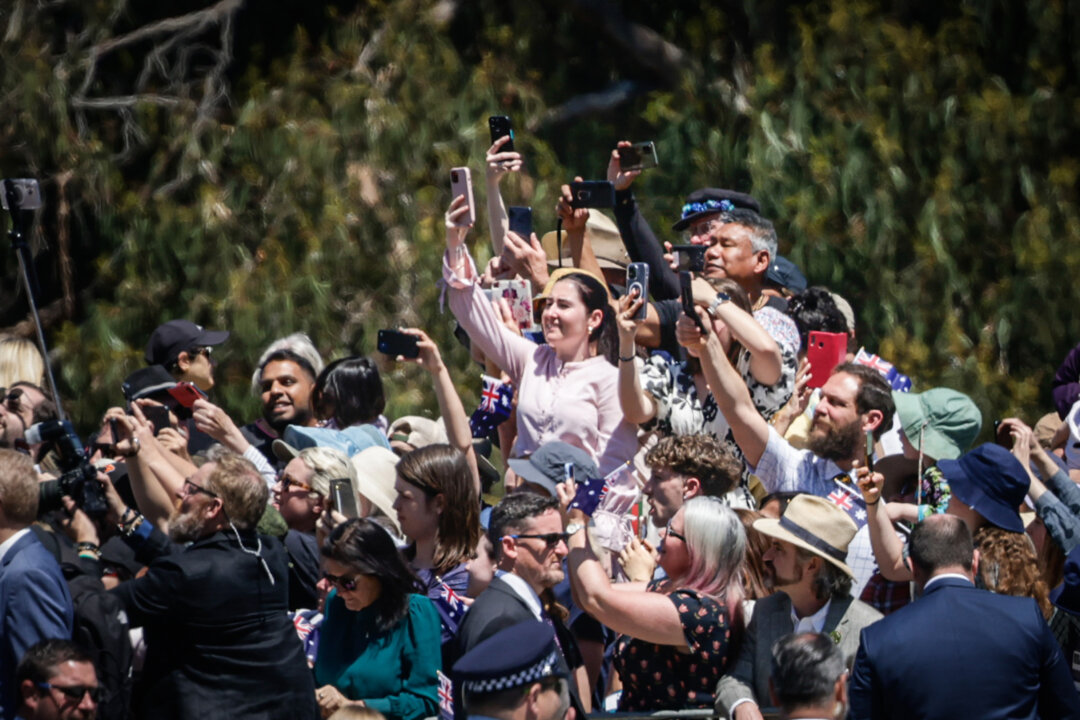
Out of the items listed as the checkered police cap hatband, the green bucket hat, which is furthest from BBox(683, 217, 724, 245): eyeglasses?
the checkered police cap hatband

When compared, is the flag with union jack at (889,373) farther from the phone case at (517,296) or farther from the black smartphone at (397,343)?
the black smartphone at (397,343)

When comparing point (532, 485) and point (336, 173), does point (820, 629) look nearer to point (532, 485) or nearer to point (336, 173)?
point (532, 485)

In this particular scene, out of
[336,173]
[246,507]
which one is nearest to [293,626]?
[246,507]

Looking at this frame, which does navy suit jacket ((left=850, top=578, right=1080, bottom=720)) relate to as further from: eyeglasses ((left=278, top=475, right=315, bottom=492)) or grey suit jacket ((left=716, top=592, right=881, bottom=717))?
eyeglasses ((left=278, top=475, right=315, bottom=492))

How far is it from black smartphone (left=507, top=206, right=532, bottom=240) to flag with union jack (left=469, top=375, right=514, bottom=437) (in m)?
0.64

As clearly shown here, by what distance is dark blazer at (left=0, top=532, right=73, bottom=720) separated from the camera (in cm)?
529

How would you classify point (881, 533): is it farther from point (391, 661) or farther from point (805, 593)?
point (391, 661)

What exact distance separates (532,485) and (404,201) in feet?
19.2

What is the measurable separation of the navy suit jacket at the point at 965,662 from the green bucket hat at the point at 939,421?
1.45m

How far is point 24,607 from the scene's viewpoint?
530 cm

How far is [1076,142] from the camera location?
1055cm

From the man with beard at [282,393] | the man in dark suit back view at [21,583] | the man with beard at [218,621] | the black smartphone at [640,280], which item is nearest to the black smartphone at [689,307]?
the black smartphone at [640,280]

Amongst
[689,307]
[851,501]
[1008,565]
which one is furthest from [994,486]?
[689,307]

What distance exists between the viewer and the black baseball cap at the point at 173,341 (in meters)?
7.62
